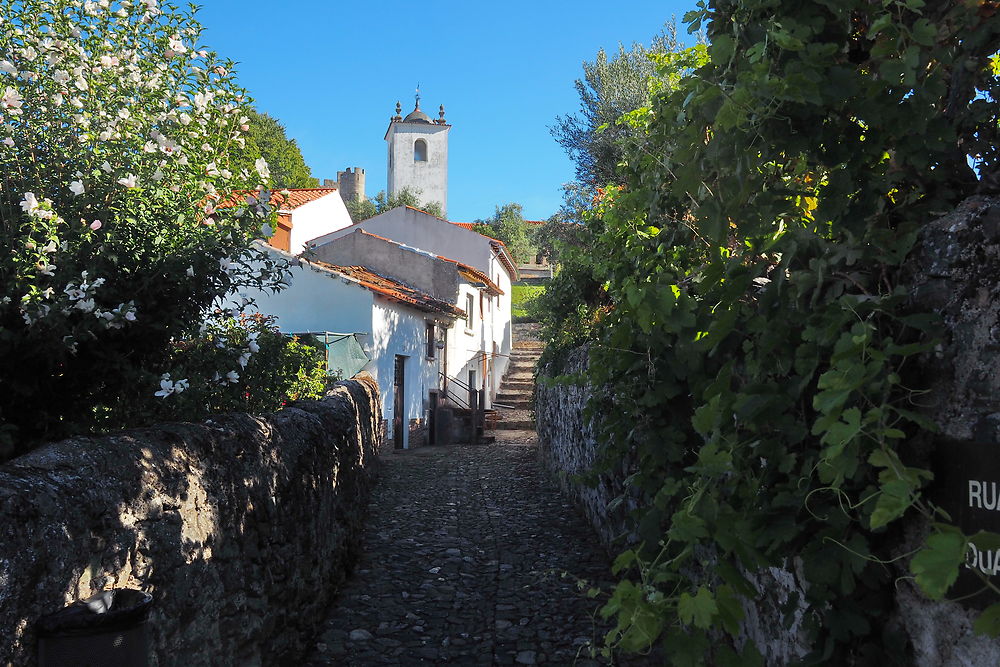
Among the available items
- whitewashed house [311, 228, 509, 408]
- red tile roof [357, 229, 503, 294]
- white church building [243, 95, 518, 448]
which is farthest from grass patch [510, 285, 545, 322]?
whitewashed house [311, 228, 509, 408]

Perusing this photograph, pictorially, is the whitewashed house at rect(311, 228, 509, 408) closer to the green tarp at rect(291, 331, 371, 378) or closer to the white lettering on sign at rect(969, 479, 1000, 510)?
the green tarp at rect(291, 331, 371, 378)

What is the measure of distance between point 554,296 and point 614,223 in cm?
665

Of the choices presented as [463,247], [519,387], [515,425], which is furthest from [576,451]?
[463,247]

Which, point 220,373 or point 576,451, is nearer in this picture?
point 220,373

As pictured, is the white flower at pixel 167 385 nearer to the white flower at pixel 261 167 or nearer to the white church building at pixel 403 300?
the white church building at pixel 403 300

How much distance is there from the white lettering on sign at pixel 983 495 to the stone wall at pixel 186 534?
2595 mm

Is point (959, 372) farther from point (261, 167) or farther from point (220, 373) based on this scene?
point (220, 373)

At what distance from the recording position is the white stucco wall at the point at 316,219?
95.9ft

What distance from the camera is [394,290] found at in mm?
19938

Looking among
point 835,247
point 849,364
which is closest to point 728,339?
point 835,247

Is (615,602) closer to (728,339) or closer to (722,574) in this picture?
(722,574)

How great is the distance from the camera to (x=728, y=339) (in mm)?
2732

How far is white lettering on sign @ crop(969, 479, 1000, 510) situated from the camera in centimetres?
178

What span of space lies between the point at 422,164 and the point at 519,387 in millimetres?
35768
